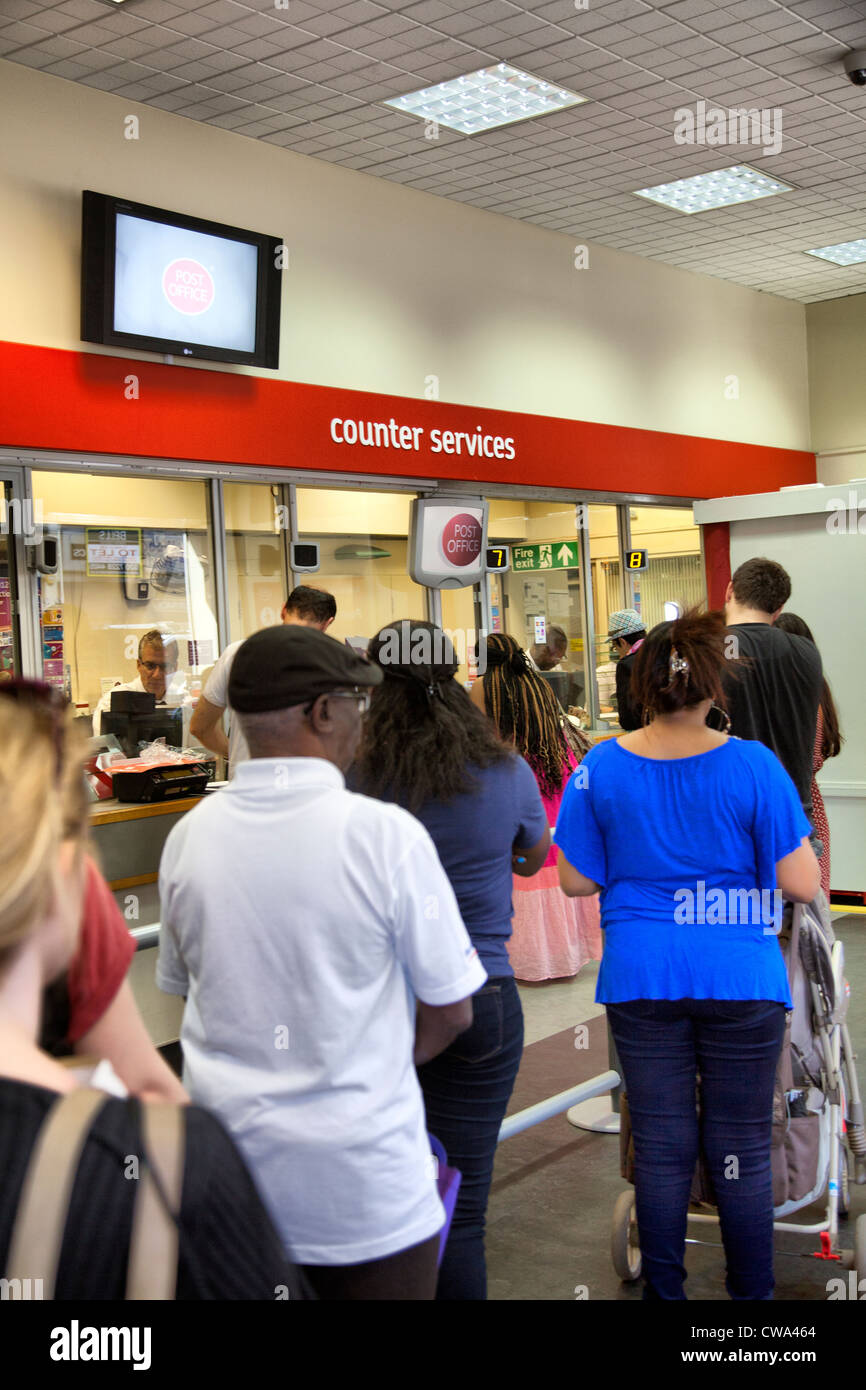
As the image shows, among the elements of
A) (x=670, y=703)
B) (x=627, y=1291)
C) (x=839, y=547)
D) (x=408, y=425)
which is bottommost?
(x=627, y=1291)

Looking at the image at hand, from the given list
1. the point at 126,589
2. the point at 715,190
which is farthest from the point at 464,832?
the point at 715,190

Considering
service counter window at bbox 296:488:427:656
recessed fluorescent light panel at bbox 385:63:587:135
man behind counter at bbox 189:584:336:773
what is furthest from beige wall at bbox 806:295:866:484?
man behind counter at bbox 189:584:336:773

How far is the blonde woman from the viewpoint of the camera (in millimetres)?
836

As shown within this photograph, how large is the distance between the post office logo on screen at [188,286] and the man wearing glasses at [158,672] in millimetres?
1438

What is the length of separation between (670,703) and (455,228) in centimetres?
547

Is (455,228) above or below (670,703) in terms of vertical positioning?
above

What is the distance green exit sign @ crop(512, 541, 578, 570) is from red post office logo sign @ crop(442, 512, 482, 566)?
88 centimetres

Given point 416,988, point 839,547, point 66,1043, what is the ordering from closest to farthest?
point 66,1043, point 416,988, point 839,547

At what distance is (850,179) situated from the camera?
7.37 metres

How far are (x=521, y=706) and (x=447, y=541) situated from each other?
314cm

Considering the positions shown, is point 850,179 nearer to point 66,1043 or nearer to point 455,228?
point 455,228

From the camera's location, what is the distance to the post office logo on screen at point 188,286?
5.43 m

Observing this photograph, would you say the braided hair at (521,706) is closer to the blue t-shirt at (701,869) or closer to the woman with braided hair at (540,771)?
the woman with braided hair at (540,771)
